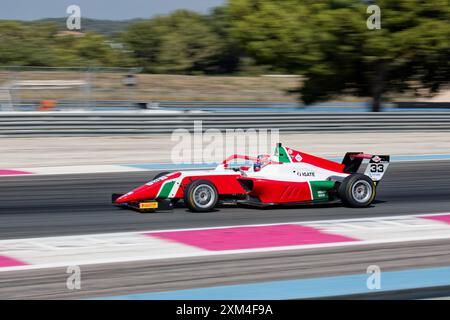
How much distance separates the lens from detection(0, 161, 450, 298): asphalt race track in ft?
19.8

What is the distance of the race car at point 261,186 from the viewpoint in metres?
8.98

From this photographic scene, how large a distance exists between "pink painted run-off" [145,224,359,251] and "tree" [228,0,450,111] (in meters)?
15.2

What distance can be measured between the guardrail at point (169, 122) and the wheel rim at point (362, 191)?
305 inches

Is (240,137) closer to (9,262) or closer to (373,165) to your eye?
(373,165)

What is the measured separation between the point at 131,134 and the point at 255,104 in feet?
73.6

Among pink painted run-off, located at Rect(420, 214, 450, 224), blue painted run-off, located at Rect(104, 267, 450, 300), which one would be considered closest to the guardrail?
pink painted run-off, located at Rect(420, 214, 450, 224)

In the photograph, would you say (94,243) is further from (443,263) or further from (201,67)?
(201,67)

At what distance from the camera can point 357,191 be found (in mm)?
9469

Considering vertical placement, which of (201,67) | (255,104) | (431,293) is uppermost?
(201,67)

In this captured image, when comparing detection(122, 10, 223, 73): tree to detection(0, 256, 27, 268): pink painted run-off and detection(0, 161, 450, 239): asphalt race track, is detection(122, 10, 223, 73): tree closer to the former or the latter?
detection(0, 161, 450, 239): asphalt race track

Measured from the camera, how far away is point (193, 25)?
67688 mm

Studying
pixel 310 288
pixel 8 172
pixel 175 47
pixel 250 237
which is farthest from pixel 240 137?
pixel 175 47

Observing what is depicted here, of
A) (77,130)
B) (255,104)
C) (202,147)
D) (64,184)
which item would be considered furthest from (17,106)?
(255,104)

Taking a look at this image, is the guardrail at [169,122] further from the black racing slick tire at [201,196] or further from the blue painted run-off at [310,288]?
the blue painted run-off at [310,288]
